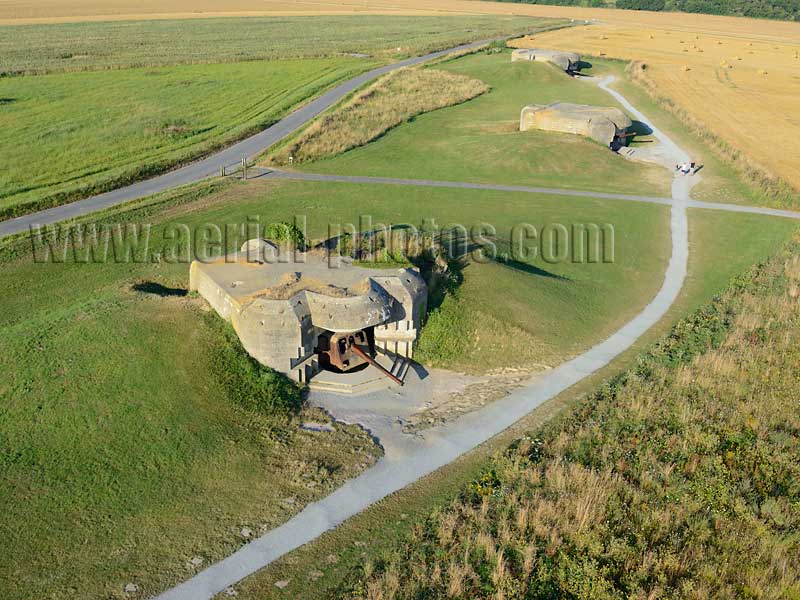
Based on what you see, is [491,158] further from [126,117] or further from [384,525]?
[384,525]

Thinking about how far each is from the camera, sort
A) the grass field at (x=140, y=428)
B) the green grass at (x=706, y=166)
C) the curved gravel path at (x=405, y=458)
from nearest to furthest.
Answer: the curved gravel path at (x=405, y=458) < the grass field at (x=140, y=428) < the green grass at (x=706, y=166)

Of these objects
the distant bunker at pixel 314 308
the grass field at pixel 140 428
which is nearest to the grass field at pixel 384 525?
the grass field at pixel 140 428

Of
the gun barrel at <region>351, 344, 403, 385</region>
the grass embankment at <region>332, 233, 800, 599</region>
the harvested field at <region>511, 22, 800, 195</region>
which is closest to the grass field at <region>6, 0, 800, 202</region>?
the harvested field at <region>511, 22, 800, 195</region>

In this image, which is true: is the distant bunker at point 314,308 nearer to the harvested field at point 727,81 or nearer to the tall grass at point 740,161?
the tall grass at point 740,161

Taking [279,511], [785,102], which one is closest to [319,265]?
[279,511]

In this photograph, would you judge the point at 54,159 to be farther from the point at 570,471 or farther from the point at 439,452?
the point at 570,471

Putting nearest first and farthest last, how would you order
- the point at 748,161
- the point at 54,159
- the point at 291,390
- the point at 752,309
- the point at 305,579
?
the point at 305,579 < the point at 291,390 < the point at 752,309 < the point at 54,159 < the point at 748,161
